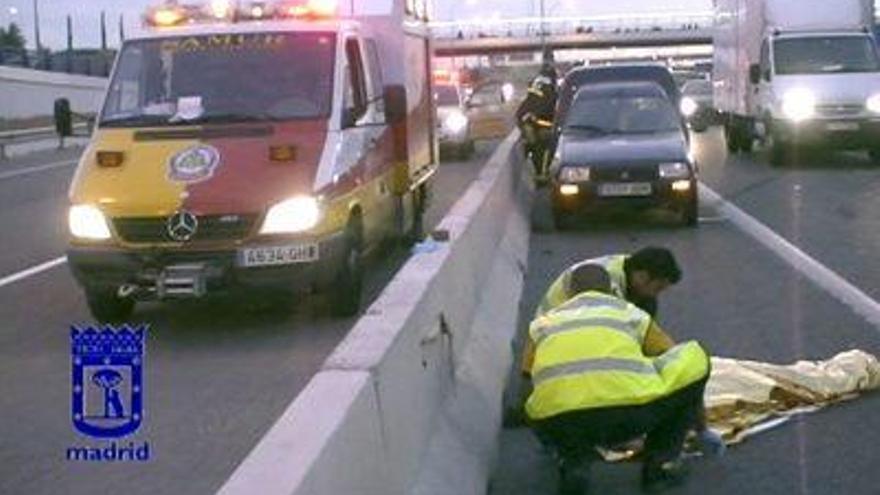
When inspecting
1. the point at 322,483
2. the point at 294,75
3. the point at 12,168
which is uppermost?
the point at 294,75

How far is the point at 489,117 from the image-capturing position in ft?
120

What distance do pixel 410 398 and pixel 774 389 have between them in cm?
271

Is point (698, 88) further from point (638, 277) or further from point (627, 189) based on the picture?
point (638, 277)

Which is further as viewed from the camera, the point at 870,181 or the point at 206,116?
the point at 870,181

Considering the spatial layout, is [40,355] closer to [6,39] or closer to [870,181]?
[870,181]

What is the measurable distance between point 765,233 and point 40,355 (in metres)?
8.34

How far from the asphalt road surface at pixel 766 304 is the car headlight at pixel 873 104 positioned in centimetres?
122

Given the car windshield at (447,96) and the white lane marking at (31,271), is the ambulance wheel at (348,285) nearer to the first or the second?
the white lane marking at (31,271)

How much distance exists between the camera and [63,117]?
12.0m

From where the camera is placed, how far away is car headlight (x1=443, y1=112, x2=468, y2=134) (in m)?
31.2

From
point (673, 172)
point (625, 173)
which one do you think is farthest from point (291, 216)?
point (673, 172)

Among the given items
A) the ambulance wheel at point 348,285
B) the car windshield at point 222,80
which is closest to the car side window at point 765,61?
the car windshield at point 222,80

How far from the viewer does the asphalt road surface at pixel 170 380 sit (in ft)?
21.7

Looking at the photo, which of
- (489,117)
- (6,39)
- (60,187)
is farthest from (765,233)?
(6,39)
